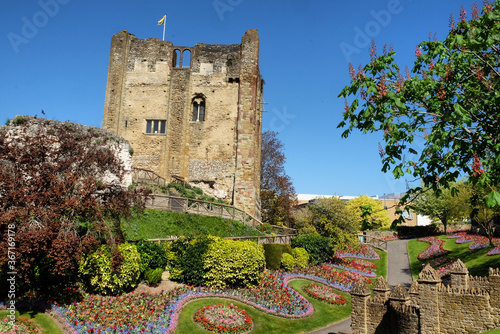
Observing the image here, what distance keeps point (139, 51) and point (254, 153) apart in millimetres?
14233

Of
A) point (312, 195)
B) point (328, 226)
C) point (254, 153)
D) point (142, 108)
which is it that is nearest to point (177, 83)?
point (142, 108)

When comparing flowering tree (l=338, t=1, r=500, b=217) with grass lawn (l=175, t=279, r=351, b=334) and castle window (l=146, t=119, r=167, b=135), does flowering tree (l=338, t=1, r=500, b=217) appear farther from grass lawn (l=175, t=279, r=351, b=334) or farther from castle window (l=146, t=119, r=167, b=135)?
castle window (l=146, t=119, r=167, b=135)

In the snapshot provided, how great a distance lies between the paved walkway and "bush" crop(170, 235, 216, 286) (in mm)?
5655

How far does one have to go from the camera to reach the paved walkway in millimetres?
17503

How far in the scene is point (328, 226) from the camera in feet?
104

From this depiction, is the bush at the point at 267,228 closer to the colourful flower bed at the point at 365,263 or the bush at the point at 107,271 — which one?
the colourful flower bed at the point at 365,263

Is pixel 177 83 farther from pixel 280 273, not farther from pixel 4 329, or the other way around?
pixel 4 329

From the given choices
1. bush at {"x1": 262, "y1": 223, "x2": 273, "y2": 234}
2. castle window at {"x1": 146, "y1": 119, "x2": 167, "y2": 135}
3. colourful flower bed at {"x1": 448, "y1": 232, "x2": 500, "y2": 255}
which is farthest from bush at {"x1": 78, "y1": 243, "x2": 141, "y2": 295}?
colourful flower bed at {"x1": 448, "y1": 232, "x2": 500, "y2": 255}

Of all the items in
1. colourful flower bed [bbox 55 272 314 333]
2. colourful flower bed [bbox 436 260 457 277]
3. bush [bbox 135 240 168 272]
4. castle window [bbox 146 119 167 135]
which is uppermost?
castle window [bbox 146 119 167 135]

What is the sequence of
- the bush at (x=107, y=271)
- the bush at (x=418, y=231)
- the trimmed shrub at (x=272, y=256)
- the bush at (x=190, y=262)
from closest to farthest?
1. the bush at (x=107, y=271)
2. the bush at (x=190, y=262)
3. the trimmed shrub at (x=272, y=256)
4. the bush at (x=418, y=231)

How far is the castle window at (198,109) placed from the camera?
34656mm

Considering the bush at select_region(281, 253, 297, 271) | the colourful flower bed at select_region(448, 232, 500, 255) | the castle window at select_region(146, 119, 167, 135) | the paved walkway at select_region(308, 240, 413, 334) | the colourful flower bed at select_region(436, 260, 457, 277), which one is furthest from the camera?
the castle window at select_region(146, 119, 167, 135)

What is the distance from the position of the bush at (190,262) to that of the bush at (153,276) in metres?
1.19

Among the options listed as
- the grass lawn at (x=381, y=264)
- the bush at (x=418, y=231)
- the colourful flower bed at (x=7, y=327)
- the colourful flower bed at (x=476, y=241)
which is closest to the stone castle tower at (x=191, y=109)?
the grass lawn at (x=381, y=264)
